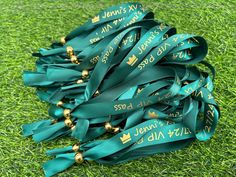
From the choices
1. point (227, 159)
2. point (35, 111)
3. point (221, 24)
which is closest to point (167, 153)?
point (227, 159)

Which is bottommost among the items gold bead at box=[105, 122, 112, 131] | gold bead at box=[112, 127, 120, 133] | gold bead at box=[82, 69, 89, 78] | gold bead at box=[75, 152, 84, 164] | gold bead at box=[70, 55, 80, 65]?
gold bead at box=[75, 152, 84, 164]

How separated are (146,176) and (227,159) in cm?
31

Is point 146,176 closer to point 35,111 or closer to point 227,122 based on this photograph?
point 227,122

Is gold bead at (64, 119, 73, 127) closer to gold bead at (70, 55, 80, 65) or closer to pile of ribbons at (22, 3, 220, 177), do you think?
pile of ribbons at (22, 3, 220, 177)

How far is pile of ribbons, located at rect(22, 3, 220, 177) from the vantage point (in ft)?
5.33

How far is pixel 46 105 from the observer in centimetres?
188

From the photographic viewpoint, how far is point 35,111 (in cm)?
186

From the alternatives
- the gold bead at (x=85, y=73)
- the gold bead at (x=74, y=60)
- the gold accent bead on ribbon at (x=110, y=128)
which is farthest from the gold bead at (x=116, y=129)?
the gold bead at (x=74, y=60)

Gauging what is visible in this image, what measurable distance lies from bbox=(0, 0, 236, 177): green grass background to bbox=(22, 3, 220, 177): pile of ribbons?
0.15 feet

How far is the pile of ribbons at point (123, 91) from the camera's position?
1626 mm

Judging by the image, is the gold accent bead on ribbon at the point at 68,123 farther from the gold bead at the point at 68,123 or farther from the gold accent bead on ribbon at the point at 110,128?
the gold accent bead on ribbon at the point at 110,128

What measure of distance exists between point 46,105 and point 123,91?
0.35m

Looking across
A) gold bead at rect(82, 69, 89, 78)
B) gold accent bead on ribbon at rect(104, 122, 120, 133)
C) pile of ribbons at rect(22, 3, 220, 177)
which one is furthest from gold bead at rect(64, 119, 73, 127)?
gold bead at rect(82, 69, 89, 78)

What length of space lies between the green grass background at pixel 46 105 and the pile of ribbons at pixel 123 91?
0.15 feet
